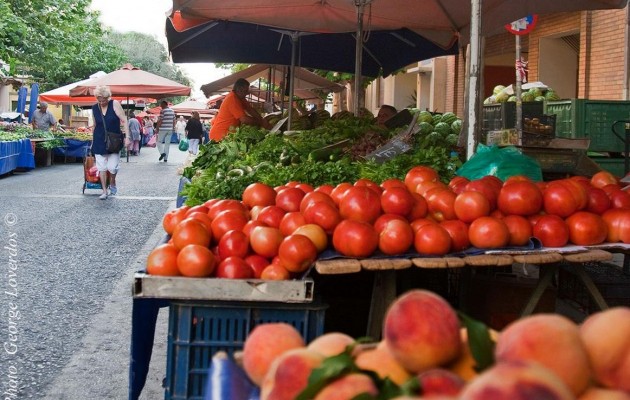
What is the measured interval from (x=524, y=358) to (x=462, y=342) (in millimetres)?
278

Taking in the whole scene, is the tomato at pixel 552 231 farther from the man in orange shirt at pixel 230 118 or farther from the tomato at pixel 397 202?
the man in orange shirt at pixel 230 118

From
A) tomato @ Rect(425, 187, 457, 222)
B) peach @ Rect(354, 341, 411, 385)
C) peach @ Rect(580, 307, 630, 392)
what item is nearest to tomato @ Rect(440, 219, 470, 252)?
tomato @ Rect(425, 187, 457, 222)

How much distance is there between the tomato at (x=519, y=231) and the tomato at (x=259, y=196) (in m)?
1.26

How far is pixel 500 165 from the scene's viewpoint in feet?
15.8

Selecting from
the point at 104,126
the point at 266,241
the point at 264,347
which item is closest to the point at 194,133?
the point at 104,126

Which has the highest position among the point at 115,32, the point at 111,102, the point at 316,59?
the point at 115,32

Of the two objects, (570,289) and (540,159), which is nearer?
(570,289)

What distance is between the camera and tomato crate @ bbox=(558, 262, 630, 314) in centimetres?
466

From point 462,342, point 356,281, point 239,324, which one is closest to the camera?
point 462,342

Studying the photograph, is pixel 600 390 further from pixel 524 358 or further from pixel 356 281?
pixel 356 281

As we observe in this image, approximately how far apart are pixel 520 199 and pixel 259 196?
1.36m

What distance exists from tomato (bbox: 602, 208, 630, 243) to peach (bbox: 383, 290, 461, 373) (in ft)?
7.95

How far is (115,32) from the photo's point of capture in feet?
301

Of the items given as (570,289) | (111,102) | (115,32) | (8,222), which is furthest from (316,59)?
(115,32)
